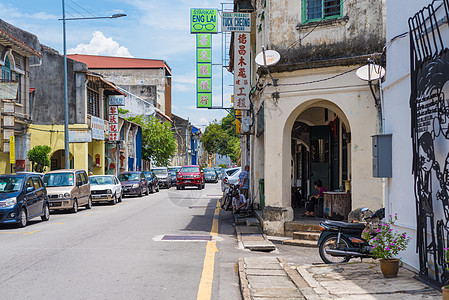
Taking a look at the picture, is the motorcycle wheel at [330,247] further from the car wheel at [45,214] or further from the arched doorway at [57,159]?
the arched doorway at [57,159]

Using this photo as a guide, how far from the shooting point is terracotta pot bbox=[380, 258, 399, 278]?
302 inches

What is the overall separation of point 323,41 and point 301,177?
10998mm

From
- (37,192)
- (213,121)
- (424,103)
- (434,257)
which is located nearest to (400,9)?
(424,103)

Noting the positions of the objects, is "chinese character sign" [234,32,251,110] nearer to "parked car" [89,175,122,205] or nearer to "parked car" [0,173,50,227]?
"parked car" [0,173,50,227]

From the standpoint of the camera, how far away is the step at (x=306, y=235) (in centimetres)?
1249

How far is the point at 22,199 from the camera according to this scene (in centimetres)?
1542

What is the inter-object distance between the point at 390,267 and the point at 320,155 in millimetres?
11877

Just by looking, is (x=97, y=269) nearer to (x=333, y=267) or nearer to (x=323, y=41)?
(x=333, y=267)

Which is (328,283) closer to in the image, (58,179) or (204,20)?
(58,179)

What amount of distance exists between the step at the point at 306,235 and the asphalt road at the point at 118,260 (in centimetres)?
67

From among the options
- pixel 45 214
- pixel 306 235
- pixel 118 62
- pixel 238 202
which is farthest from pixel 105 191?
pixel 118 62

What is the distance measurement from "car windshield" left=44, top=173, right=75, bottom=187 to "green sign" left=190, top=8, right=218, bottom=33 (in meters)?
8.39

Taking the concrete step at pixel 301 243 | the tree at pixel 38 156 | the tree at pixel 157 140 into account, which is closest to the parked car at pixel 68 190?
the tree at pixel 38 156

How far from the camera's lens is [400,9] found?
8.49 meters
